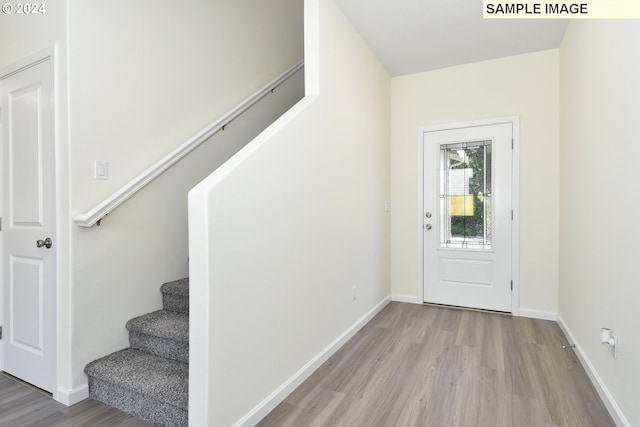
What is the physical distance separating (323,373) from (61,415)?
1.49 m

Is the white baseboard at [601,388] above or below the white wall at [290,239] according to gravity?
below

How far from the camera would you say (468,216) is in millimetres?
3777

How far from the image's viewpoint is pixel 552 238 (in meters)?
3.40

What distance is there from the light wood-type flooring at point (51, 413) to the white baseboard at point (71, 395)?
21 mm

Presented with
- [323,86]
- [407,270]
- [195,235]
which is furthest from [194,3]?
[407,270]

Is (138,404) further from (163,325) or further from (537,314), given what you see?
(537,314)

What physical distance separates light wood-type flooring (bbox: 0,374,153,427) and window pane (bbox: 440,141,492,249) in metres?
3.25

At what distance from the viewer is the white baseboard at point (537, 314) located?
3.41m

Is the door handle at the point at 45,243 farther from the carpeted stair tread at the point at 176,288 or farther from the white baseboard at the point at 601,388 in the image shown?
the white baseboard at the point at 601,388

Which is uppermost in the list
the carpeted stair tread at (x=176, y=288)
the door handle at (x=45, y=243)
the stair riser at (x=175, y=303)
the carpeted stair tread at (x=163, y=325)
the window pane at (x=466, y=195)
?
the window pane at (x=466, y=195)

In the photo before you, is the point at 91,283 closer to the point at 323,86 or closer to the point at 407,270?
the point at 323,86

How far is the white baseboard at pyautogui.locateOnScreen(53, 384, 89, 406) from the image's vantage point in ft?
6.41

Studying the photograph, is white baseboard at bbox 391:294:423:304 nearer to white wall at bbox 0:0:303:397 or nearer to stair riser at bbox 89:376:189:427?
white wall at bbox 0:0:303:397

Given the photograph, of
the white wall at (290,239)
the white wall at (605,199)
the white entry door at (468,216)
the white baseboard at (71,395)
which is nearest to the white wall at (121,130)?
the white baseboard at (71,395)
